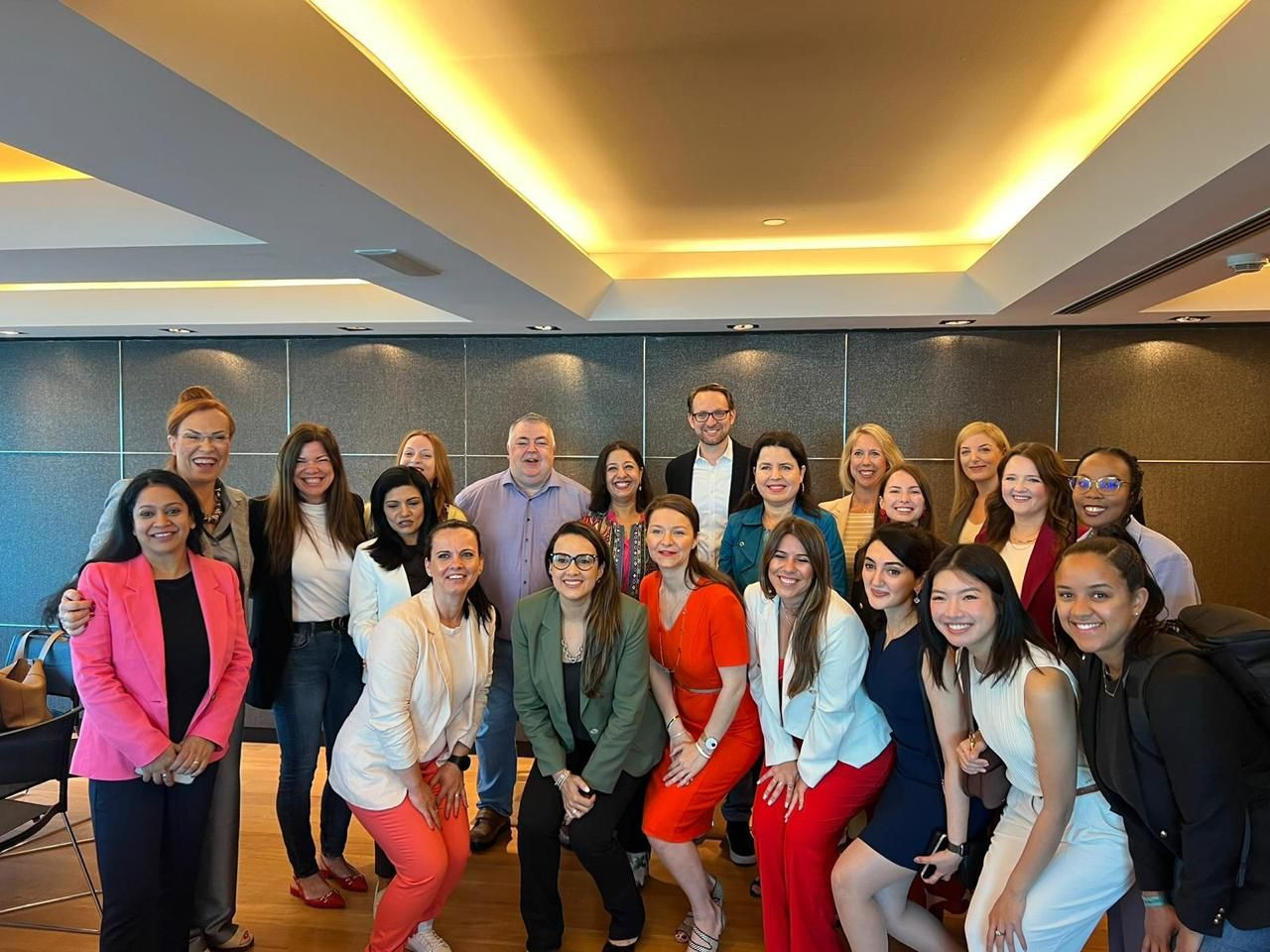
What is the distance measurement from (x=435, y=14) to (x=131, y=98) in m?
0.89

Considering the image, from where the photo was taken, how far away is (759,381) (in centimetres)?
541

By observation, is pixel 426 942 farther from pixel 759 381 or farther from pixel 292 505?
pixel 759 381

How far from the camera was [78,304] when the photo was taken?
531 centimetres

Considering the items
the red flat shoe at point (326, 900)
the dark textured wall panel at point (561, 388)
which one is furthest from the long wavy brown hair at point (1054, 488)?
the dark textured wall panel at point (561, 388)

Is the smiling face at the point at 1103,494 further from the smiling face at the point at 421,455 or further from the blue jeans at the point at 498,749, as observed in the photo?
the smiling face at the point at 421,455

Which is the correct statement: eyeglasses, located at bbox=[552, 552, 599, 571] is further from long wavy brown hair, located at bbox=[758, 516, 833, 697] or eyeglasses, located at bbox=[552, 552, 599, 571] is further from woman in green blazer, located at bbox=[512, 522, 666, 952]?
long wavy brown hair, located at bbox=[758, 516, 833, 697]

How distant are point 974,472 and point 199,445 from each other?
313cm

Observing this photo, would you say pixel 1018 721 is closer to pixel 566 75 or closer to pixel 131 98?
pixel 566 75

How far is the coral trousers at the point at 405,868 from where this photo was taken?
96.7 inches

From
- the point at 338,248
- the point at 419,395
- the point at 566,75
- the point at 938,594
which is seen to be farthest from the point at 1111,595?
the point at 419,395

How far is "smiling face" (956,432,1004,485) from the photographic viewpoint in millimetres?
3523

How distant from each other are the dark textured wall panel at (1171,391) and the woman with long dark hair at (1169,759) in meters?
3.70

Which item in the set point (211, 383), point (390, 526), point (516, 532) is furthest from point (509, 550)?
point (211, 383)

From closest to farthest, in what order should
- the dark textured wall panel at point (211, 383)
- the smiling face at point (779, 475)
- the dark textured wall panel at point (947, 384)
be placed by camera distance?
the smiling face at point (779, 475) < the dark textured wall panel at point (947, 384) < the dark textured wall panel at point (211, 383)
